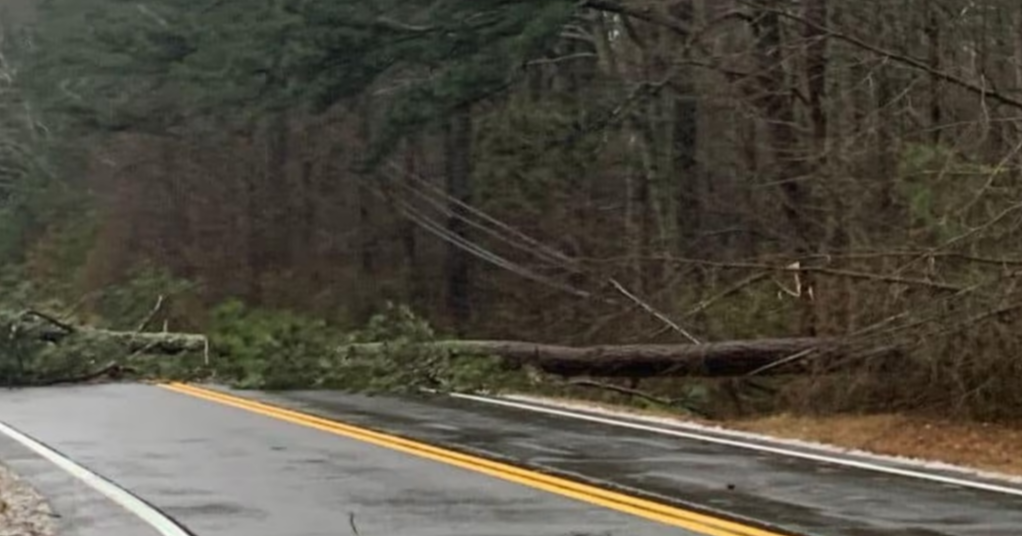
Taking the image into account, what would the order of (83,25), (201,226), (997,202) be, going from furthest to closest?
(201,226) → (83,25) → (997,202)

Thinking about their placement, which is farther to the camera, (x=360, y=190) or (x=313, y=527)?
(x=360, y=190)

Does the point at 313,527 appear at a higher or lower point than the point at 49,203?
lower

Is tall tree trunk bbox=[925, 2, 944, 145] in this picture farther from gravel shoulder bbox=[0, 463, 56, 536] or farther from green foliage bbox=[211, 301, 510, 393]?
gravel shoulder bbox=[0, 463, 56, 536]

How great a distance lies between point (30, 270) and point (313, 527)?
40.2m

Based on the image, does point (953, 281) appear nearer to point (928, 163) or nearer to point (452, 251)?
point (928, 163)

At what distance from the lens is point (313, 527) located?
10641mm

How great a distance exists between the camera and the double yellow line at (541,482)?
10.3 metres

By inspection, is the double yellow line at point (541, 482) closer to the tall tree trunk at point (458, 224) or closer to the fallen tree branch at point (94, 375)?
the fallen tree branch at point (94, 375)

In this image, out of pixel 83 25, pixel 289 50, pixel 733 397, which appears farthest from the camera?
pixel 83 25

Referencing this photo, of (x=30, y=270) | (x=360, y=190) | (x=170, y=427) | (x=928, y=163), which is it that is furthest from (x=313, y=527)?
(x=30, y=270)

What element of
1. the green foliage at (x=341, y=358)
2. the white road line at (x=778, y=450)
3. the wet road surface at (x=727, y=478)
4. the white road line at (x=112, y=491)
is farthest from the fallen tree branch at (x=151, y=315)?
the white road line at (x=112, y=491)

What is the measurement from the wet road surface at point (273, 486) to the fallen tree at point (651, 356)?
5306mm

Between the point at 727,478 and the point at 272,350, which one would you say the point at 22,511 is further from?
the point at 272,350

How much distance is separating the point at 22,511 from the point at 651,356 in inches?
465
